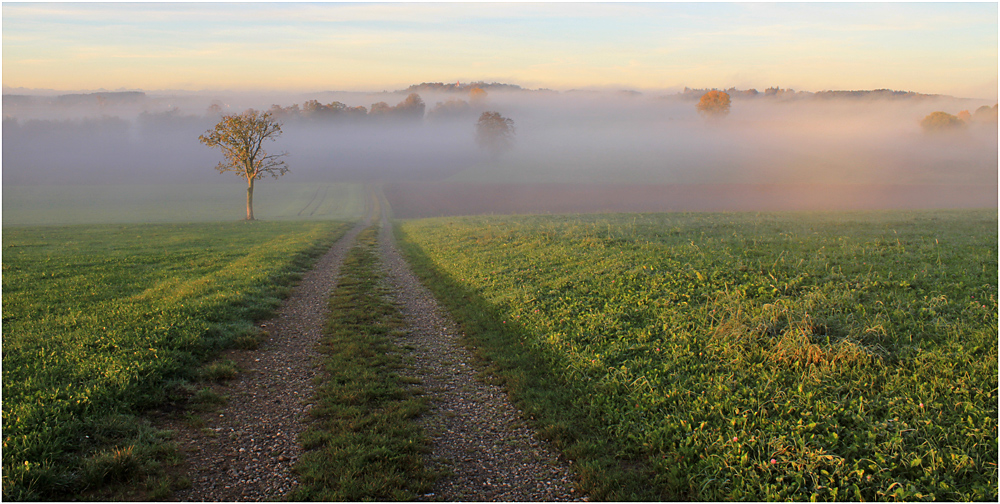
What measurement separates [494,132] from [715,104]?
6116cm

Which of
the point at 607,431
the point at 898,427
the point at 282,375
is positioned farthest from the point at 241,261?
the point at 898,427

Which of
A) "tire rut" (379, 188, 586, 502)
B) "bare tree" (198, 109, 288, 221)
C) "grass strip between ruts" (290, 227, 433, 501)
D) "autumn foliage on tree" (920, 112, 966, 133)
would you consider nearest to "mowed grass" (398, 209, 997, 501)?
"tire rut" (379, 188, 586, 502)

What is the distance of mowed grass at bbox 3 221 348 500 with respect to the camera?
5.56 metres

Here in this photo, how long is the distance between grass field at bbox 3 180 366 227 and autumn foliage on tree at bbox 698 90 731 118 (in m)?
93.5

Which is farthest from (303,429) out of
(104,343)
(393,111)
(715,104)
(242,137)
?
(393,111)

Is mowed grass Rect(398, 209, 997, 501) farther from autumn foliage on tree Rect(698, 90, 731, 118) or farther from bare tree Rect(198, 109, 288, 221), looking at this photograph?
autumn foliage on tree Rect(698, 90, 731, 118)

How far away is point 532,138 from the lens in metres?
140

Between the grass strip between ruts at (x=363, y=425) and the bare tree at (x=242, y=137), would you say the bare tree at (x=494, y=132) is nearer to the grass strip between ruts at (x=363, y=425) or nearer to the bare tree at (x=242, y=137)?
the bare tree at (x=242, y=137)

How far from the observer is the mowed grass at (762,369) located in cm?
534

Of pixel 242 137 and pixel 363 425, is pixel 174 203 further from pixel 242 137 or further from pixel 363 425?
pixel 363 425

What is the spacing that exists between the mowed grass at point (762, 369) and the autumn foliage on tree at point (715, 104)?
126 metres

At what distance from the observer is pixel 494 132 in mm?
137250

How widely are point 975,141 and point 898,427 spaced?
10737cm

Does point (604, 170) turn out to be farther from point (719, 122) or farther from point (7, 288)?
point (7, 288)
